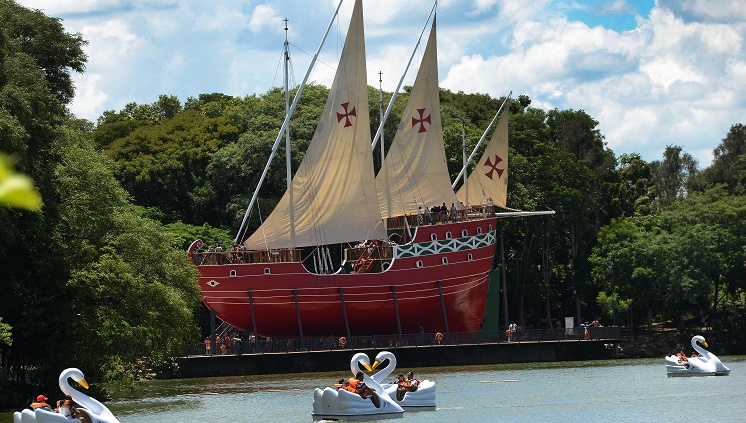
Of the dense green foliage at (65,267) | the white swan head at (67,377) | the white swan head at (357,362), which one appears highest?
the dense green foliage at (65,267)

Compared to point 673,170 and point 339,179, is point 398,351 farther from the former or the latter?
point 673,170

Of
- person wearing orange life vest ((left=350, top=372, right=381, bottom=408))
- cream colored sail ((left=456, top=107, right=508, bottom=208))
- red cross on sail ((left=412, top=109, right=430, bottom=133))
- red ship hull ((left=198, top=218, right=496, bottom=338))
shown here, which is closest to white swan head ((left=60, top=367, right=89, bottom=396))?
person wearing orange life vest ((left=350, top=372, right=381, bottom=408))

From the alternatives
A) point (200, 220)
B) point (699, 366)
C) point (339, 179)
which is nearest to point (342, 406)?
point (699, 366)

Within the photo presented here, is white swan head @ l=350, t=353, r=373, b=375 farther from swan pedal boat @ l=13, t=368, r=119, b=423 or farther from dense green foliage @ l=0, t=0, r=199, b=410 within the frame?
swan pedal boat @ l=13, t=368, r=119, b=423

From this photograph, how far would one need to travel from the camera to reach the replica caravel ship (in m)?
54.7

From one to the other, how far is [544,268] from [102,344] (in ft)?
149

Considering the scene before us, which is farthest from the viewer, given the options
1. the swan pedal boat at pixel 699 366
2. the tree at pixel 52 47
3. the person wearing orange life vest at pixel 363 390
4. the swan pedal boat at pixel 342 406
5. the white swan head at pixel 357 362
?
the swan pedal boat at pixel 699 366

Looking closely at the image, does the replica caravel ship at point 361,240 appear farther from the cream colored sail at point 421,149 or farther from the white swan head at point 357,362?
the white swan head at point 357,362

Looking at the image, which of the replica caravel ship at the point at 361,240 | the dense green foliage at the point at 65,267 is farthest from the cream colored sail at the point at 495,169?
the dense green foliage at the point at 65,267

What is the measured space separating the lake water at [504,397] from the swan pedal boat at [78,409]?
6.03 meters

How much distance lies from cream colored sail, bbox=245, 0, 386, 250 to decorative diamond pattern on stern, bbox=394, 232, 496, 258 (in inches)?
→ 95.1

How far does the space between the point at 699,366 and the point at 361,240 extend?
1911 centimetres

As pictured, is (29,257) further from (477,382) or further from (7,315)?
(477,382)

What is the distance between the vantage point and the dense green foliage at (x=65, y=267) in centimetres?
3070
